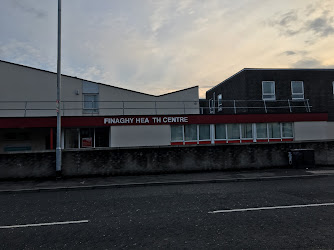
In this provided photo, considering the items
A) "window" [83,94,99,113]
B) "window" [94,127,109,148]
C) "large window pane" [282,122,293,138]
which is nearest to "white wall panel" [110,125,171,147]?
"window" [94,127,109,148]

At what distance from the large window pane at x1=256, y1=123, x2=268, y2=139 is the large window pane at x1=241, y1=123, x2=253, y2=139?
0.58 m

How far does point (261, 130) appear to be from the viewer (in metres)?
20.2

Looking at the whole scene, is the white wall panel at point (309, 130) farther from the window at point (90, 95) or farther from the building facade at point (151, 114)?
the window at point (90, 95)

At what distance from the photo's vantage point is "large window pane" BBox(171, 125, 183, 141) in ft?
61.9

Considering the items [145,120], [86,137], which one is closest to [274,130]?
[145,120]

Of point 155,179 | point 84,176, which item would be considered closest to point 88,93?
point 84,176

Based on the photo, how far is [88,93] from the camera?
21.5 meters

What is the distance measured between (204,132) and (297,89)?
11903mm

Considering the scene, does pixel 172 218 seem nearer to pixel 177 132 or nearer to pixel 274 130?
pixel 177 132

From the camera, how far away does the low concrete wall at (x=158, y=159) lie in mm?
11797

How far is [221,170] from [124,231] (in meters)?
8.94

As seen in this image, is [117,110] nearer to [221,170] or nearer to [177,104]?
[177,104]

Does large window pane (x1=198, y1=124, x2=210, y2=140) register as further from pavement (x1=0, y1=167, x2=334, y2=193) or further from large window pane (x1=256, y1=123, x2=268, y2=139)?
pavement (x1=0, y1=167, x2=334, y2=193)

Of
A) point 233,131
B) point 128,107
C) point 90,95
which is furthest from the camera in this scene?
point 128,107
